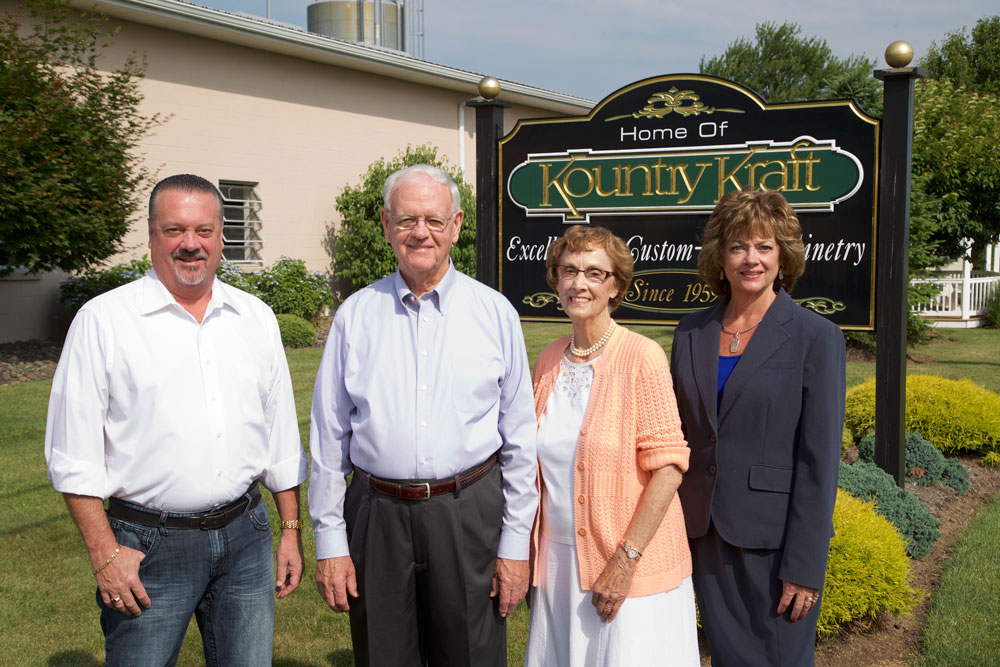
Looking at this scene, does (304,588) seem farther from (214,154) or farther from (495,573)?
(214,154)

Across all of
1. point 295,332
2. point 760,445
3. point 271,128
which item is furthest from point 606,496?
point 271,128

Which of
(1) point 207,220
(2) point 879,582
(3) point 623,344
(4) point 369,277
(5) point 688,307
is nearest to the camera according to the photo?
(1) point 207,220

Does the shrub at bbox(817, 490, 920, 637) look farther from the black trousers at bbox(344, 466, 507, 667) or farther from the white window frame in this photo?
the white window frame

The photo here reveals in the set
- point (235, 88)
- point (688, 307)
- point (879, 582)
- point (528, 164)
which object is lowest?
point (879, 582)

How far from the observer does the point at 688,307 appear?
17.0ft

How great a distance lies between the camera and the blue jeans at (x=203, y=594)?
2.45 meters

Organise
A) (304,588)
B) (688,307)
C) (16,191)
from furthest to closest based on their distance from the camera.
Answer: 1. (16,191)
2. (688,307)
3. (304,588)

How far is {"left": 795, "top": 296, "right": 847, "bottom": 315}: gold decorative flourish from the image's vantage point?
189 inches

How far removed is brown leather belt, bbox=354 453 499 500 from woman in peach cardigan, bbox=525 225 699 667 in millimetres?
252

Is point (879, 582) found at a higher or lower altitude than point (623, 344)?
lower

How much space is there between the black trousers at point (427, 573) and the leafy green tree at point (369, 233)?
13.5 meters

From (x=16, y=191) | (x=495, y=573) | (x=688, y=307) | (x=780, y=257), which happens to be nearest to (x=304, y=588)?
(x=495, y=573)

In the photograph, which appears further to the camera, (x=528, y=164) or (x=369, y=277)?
(x=369, y=277)

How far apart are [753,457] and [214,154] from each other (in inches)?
551
